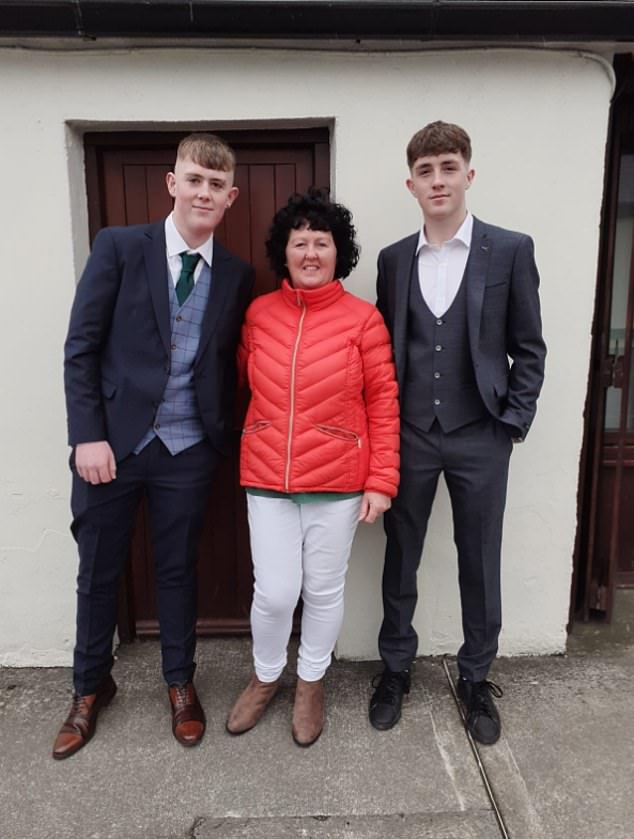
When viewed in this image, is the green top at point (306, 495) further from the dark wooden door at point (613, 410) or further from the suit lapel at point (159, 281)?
the dark wooden door at point (613, 410)

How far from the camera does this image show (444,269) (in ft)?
8.26

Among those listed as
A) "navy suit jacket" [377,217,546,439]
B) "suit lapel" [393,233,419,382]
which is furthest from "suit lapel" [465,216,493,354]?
"suit lapel" [393,233,419,382]

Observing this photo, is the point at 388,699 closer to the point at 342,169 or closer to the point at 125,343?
the point at 125,343

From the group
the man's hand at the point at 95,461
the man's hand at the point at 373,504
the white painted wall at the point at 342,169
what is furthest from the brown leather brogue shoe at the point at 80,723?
the man's hand at the point at 373,504

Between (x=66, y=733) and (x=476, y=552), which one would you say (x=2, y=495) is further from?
(x=476, y=552)

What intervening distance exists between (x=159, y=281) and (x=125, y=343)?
0.84 ft

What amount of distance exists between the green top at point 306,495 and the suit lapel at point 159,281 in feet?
2.06

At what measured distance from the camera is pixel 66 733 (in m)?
2.64

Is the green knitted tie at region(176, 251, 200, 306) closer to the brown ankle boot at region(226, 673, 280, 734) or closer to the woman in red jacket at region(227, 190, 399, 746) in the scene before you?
the woman in red jacket at region(227, 190, 399, 746)

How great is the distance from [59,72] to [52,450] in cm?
158

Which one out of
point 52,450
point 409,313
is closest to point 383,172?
point 409,313

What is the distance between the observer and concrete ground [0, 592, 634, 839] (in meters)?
2.27

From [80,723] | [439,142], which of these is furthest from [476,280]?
[80,723]

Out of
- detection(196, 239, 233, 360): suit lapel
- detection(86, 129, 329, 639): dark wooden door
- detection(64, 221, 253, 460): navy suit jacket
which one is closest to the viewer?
detection(64, 221, 253, 460): navy suit jacket
